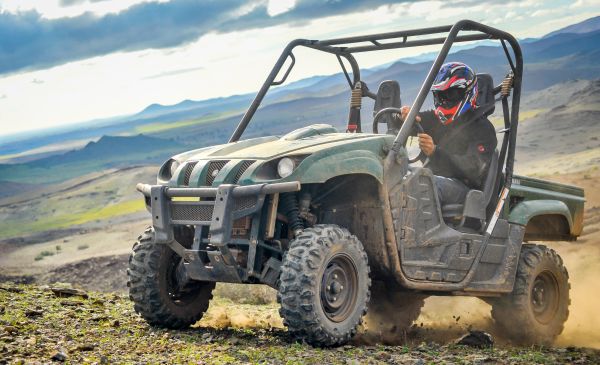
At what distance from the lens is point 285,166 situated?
23.3 feet

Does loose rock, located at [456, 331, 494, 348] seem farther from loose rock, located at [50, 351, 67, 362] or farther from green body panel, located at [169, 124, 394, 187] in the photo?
loose rock, located at [50, 351, 67, 362]

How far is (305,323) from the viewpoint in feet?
22.4

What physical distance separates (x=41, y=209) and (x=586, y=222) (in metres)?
68.2

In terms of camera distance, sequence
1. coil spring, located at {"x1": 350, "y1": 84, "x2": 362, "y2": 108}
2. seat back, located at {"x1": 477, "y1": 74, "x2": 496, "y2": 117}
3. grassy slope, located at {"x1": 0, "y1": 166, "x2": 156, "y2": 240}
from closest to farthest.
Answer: seat back, located at {"x1": 477, "y1": 74, "x2": 496, "y2": 117}, coil spring, located at {"x1": 350, "y1": 84, "x2": 362, "y2": 108}, grassy slope, located at {"x1": 0, "y1": 166, "x2": 156, "y2": 240}

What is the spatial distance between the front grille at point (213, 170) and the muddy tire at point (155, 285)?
973 mm

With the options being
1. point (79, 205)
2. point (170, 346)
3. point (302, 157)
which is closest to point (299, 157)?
point (302, 157)

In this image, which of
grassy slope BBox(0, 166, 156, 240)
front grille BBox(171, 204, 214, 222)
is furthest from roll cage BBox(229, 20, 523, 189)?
grassy slope BBox(0, 166, 156, 240)

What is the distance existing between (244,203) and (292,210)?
54 cm

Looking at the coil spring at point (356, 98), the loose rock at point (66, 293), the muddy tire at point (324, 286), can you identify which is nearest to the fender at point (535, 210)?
the coil spring at point (356, 98)

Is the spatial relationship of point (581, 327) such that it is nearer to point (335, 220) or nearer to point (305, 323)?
point (335, 220)

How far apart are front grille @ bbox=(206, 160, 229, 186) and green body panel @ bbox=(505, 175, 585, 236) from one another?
3619mm

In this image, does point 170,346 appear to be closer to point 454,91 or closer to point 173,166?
point 173,166

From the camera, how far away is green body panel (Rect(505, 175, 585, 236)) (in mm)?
9648

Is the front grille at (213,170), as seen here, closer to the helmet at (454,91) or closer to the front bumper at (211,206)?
the front bumper at (211,206)
